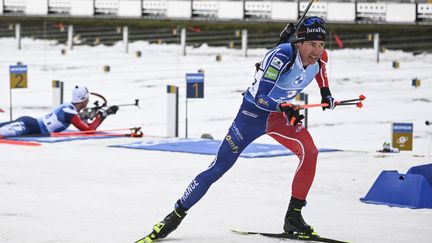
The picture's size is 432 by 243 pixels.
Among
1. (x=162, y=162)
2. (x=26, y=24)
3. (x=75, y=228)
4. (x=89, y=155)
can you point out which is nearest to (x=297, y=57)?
(x=75, y=228)

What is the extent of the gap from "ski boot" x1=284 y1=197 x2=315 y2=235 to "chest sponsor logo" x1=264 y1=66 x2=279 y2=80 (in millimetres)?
982

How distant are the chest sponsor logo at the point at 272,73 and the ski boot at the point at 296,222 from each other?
982mm

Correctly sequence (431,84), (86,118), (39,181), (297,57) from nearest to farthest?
(297,57) < (39,181) < (86,118) < (431,84)

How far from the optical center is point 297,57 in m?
7.71

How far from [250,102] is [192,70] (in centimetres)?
2361

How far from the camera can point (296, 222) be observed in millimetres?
7789

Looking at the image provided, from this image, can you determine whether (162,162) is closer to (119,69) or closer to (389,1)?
(119,69)

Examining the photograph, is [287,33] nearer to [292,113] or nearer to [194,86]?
[292,113]

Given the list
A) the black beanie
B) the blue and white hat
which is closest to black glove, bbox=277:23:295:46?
the black beanie

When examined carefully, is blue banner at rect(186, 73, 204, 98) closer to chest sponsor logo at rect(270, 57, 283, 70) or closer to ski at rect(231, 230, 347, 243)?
ski at rect(231, 230, 347, 243)

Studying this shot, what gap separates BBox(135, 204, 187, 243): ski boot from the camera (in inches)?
303

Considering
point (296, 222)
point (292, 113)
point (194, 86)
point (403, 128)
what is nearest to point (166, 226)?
point (296, 222)

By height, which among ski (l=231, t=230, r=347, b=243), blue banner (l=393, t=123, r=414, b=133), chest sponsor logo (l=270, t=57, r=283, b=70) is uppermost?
chest sponsor logo (l=270, t=57, r=283, b=70)

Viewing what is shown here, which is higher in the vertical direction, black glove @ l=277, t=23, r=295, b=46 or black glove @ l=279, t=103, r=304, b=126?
black glove @ l=277, t=23, r=295, b=46
